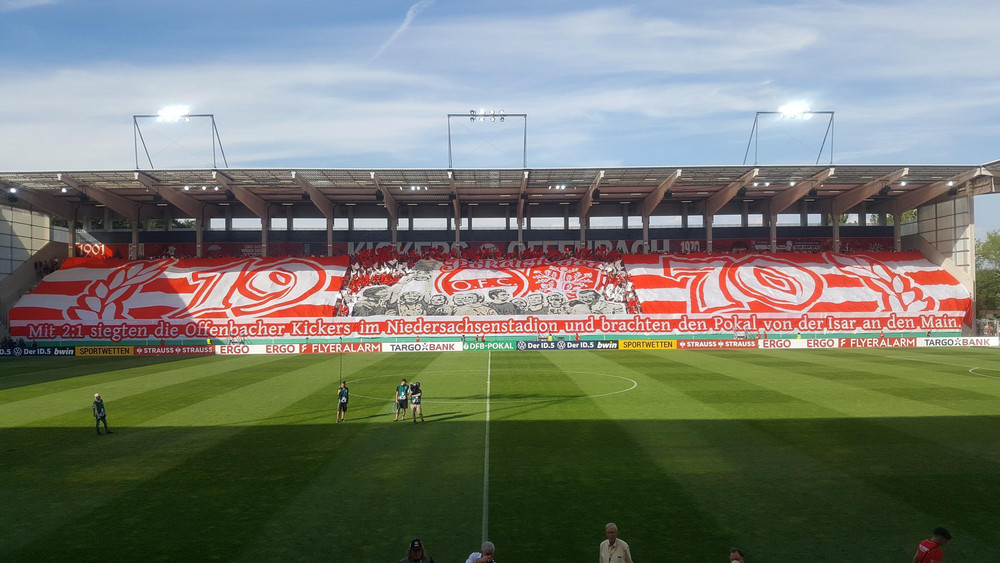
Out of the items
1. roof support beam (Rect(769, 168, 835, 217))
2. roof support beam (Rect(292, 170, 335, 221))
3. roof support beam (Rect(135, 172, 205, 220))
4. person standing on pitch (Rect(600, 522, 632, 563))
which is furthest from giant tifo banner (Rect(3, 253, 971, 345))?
person standing on pitch (Rect(600, 522, 632, 563))

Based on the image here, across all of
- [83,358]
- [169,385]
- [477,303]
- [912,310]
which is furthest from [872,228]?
[83,358]

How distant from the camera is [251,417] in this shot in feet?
71.9

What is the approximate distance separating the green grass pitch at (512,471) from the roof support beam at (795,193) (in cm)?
3094

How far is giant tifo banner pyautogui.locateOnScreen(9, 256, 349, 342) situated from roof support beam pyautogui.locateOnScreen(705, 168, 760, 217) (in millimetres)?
35092

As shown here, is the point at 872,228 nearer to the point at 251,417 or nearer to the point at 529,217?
the point at 529,217

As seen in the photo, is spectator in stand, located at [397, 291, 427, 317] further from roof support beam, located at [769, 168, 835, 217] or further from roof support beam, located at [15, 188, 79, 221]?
roof support beam, located at [769, 168, 835, 217]

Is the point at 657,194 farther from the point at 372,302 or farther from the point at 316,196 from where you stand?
the point at 316,196

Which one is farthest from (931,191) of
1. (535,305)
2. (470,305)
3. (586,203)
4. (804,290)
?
(470,305)

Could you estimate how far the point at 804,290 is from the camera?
58.2 meters

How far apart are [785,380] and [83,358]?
43.4 meters

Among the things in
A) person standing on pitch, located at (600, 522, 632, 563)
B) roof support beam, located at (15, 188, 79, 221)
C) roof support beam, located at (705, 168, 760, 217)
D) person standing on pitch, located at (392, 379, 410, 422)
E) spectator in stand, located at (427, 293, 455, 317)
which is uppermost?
roof support beam, located at (705, 168, 760, 217)

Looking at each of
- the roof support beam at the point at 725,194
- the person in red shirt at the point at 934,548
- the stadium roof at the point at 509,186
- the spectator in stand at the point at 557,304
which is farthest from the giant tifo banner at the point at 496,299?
the person in red shirt at the point at 934,548

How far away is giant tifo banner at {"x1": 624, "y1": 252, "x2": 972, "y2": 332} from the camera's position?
51.2 meters

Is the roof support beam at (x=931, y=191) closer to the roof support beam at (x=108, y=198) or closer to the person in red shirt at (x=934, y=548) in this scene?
the person in red shirt at (x=934, y=548)
